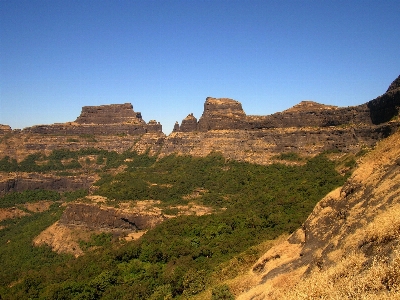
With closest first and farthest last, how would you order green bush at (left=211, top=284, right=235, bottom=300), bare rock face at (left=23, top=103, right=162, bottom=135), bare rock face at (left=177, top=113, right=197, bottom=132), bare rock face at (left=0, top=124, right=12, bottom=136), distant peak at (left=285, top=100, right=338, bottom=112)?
green bush at (left=211, top=284, right=235, bottom=300)
distant peak at (left=285, top=100, right=338, bottom=112)
bare rock face at (left=177, top=113, right=197, bottom=132)
bare rock face at (left=23, top=103, right=162, bottom=135)
bare rock face at (left=0, top=124, right=12, bottom=136)

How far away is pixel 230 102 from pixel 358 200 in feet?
182

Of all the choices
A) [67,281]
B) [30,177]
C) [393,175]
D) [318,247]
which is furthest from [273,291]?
[30,177]

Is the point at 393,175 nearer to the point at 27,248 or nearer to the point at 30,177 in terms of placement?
the point at 27,248

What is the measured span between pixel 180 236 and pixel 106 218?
45.8 feet

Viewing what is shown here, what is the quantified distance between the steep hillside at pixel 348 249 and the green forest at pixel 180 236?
13.1 feet

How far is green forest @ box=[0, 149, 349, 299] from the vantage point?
2605cm

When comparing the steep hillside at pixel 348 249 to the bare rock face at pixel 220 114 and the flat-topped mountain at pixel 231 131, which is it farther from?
the bare rock face at pixel 220 114

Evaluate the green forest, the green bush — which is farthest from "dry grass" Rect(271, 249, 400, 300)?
the green forest

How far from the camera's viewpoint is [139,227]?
42.2 m

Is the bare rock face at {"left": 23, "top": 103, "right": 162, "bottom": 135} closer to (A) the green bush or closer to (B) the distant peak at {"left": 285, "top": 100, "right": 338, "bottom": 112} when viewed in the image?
(B) the distant peak at {"left": 285, "top": 100, "right": 338, "bottom": 112}

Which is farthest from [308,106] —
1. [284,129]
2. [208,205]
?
[208,205]

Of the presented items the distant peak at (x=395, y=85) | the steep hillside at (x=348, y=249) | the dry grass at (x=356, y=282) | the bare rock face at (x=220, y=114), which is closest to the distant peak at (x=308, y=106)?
the bare rock face at (x=220, y=114)

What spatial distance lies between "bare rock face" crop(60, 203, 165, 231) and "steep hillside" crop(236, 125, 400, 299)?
942 inches

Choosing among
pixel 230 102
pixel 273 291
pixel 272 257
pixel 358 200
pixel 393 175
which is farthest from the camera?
pixel 230 102
